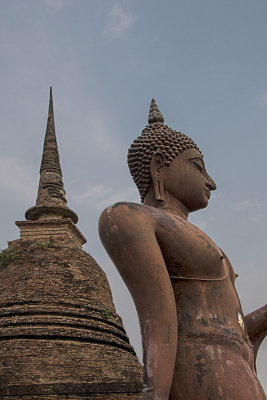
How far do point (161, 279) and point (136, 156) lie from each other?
4.00ft

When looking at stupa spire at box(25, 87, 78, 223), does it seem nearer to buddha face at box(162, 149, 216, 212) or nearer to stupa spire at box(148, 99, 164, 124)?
stupa spire at box(148, 99, 164, 124)

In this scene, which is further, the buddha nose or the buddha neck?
the buddha nose

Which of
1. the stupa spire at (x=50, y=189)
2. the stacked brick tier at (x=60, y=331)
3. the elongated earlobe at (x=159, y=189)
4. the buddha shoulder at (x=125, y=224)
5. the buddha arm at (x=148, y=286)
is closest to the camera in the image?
the buddha arm at (x=148, y=286)

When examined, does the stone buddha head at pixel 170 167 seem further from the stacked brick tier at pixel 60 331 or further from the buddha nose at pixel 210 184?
the stacked brick tier at pixel 60 331

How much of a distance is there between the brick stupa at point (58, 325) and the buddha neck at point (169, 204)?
8999mm

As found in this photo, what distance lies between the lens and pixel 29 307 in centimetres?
1326

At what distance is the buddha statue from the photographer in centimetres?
280

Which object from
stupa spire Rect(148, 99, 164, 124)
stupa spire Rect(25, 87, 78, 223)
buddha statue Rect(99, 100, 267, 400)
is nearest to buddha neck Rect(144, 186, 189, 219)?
buddha statue Rect(99, 100, 267, 400)

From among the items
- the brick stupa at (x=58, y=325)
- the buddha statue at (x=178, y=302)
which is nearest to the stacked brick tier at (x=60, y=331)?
the brick stupa at (x=58, y=325)

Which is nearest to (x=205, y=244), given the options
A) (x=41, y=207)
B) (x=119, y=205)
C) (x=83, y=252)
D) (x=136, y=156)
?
(x=119, y=205)

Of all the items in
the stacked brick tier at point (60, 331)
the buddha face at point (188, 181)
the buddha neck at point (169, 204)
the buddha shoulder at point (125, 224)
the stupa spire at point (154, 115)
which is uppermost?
the stacked brick tier at point (60, 331)

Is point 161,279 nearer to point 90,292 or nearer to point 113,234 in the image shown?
point 113,234

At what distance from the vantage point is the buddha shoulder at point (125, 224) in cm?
305

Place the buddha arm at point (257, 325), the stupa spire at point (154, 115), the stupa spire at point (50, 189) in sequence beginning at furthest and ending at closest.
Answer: the stupa spire at point (50, 189)
the stupa spire at point (154, 115)
the buddha arm at point (257, 325)
